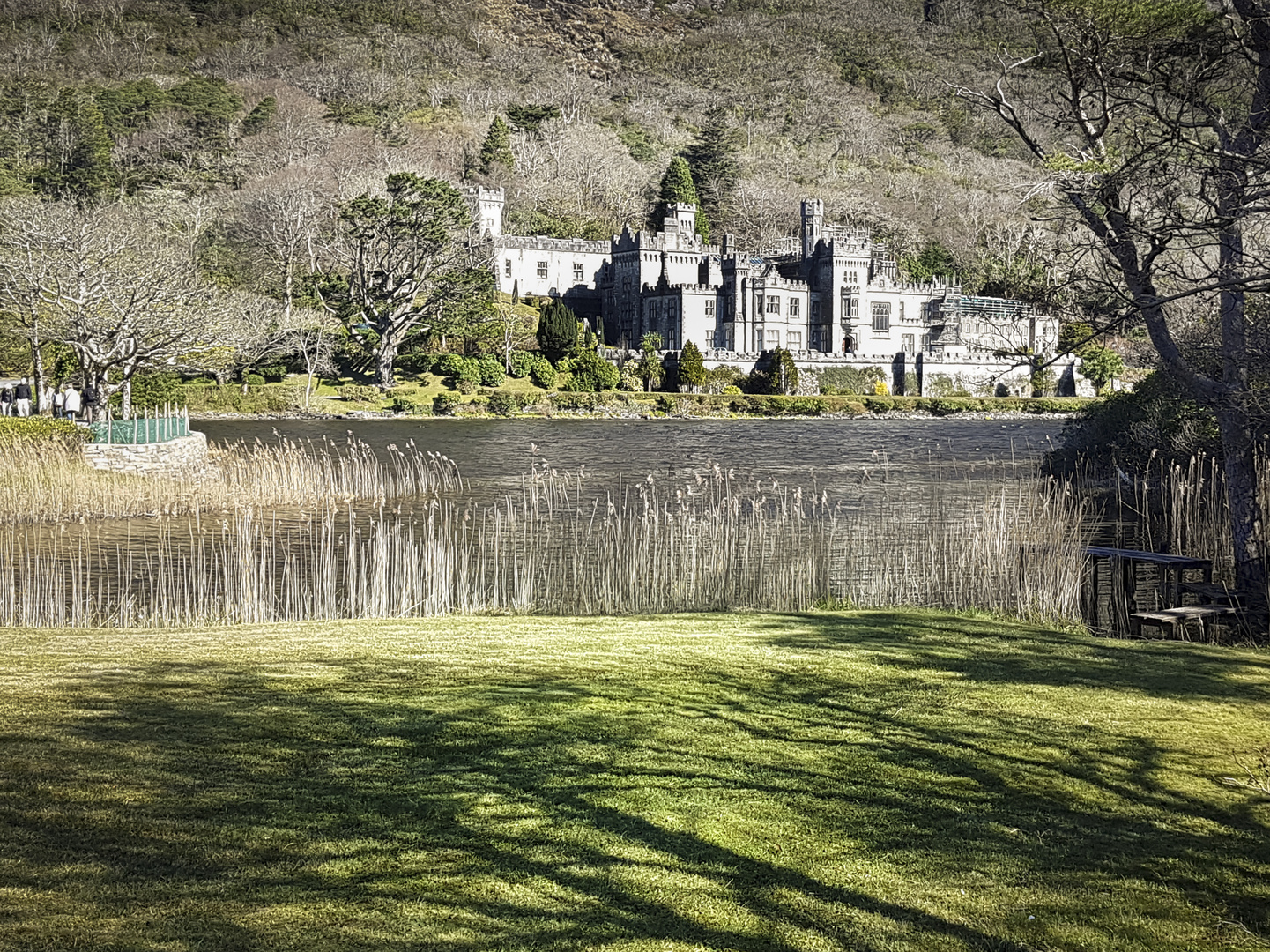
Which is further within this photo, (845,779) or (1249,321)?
(1249,321)

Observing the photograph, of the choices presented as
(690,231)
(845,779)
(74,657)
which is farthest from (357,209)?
(845,779)

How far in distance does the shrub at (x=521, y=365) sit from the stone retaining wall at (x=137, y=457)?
37.1 meters

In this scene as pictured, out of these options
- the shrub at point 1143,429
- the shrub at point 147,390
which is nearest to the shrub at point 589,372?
the shrub at point 147,390

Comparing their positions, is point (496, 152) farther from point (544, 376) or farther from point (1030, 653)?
point (1030, 653)

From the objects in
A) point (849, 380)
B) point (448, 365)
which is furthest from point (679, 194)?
point (448, 365)

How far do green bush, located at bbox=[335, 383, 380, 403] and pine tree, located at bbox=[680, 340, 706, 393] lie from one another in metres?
17.5

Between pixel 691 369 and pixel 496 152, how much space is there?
134 feet

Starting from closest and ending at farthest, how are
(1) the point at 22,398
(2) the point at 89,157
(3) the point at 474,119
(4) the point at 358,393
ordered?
(1) the point at 22,398 → (4) the point at 358,393 → (2) the point at 89,157 → (3) the point at 474,119

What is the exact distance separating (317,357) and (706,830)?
5383 centimetres

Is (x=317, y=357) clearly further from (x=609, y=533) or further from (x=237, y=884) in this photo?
(x=237, y=884)

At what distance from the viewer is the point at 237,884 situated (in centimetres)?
473

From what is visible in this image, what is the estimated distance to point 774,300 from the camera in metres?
72.6

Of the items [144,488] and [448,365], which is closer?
[144,488]

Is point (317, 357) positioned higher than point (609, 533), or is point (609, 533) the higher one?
point (317, 357)
